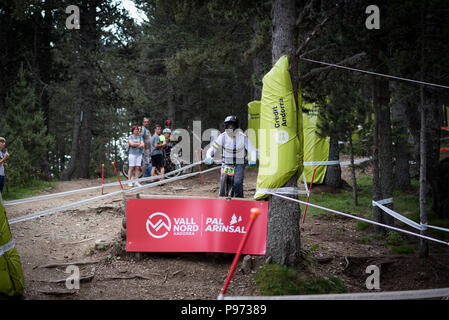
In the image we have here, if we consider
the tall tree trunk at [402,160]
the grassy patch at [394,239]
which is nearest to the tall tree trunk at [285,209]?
the grassy patch at [394,239]

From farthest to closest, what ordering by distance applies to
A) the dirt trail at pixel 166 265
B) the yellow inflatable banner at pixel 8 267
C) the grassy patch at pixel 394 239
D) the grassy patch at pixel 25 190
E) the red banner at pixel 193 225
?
the grassy patch at pixel 25 190, the grassy patch at pixel 394 239, the red banner at pixel 193 225, the dirt trail at pixel 166 265, the yellow inflatable banner at pixel 8 267

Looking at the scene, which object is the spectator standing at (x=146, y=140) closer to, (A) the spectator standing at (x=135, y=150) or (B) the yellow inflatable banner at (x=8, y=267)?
(A) the spectator standing at (x=135, y=150)

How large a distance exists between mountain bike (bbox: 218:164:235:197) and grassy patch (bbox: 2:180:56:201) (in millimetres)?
7580

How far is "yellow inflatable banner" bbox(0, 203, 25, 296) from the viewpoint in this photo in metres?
4.50

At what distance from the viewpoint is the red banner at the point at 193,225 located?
618cm

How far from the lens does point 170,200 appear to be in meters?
6.44

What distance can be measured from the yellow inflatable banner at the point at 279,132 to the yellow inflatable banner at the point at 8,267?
3.64 m

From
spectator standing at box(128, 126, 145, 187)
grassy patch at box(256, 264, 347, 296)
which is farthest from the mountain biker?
spectator standing at box(128, 126, 145, 187)

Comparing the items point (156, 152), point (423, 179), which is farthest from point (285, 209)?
point (156, 152)

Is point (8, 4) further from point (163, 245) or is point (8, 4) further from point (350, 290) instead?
point (350, 290)

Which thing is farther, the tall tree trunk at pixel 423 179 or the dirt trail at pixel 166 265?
the tall tree trunk at pixel 423 179

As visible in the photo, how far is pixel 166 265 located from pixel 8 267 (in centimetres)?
244
